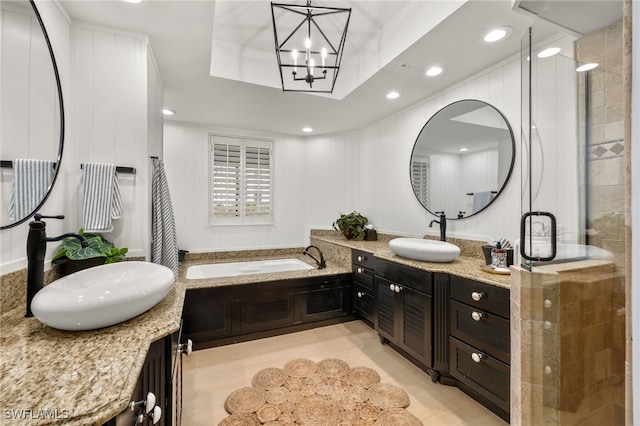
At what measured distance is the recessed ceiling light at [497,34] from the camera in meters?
1.74

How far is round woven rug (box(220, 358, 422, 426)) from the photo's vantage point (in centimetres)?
164

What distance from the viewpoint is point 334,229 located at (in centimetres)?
412

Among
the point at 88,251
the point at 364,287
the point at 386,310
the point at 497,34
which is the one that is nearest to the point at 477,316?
the point at 386,310

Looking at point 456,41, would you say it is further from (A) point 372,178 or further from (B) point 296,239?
(B) point 296,239

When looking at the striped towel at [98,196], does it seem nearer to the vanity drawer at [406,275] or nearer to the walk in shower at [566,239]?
the vanity drawer at [406,275]

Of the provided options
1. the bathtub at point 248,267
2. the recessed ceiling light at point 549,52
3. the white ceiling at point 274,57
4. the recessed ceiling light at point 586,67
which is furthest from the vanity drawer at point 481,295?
the bathtub at point 248,267

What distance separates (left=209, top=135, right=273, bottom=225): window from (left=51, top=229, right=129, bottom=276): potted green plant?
222 centimetres

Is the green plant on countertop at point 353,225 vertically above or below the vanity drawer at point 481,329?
above

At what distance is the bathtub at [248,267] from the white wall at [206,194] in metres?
0.39

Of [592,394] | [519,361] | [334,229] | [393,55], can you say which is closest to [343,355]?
[519,361]

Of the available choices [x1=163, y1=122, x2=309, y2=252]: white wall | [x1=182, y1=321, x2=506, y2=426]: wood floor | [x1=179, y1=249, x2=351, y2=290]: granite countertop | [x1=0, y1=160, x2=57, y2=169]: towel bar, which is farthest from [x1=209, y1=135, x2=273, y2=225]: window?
[x1=0, y1=160, x2=57, y2=169]: towel bar

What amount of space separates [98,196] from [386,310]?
2378 mm

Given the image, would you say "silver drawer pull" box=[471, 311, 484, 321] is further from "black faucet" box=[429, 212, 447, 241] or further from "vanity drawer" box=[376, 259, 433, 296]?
"black faucet" box=[429, 212, 447, 241]

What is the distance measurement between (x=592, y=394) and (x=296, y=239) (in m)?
3.55
